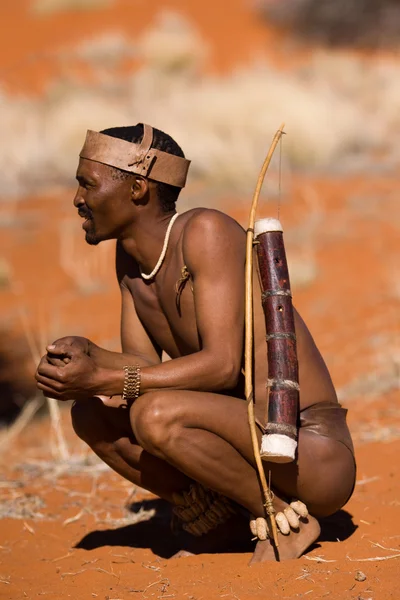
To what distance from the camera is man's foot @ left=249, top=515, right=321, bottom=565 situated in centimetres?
376

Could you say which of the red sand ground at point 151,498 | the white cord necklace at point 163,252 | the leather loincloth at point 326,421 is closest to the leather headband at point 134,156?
the white cord necklace at point 163,252

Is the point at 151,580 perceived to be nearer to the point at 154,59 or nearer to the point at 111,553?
the point at 111,553


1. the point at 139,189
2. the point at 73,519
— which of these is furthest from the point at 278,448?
the point at 73,519

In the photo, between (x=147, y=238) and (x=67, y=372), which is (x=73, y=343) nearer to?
(x=67, y=372)

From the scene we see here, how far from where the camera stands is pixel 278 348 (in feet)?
12.2

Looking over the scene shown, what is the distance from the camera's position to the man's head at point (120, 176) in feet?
12.9

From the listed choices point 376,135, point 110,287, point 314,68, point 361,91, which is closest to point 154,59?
point 314,68

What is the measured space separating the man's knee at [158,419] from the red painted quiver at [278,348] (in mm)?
326

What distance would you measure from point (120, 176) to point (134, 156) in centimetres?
10

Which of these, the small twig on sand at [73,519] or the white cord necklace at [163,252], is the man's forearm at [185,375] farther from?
the small twig on sand at [73,519]

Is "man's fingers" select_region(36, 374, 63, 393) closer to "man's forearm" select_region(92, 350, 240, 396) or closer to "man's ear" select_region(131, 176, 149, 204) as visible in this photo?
"man's forearm" select_region(92, 350, 240, 396)

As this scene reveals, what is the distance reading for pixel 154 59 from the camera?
22.5 m

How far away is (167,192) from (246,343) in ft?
2.47

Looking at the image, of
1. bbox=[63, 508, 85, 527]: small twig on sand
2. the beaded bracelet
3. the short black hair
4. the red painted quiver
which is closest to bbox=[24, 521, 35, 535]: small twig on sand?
bbox=[63, 508, 85, 527]: small twig on sand
